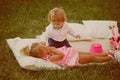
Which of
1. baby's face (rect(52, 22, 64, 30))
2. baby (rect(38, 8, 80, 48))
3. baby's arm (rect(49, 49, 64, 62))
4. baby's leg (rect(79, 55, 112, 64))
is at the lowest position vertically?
baby's leg (rect(79, 55, 112, 64))

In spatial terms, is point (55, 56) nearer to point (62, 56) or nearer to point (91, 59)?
point (62, 56)

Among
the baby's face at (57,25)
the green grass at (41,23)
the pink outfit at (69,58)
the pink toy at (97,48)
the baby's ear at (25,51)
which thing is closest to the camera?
the green grass at (41,23)

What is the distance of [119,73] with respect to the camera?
13.8 feet

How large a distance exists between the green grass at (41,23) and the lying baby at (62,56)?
0.12m

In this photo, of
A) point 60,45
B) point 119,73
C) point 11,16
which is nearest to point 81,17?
point 11,16

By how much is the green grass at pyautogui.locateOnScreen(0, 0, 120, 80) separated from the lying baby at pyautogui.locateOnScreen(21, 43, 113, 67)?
0.12m

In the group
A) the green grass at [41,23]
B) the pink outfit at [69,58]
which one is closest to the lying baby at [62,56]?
the pink outfit at [69,58]

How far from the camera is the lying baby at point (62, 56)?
4348mm

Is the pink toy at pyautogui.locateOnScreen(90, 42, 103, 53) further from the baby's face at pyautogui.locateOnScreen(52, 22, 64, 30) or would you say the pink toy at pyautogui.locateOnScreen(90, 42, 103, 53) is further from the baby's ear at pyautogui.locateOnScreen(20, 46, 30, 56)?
the baby's ear at pyautogui.locateOnScreen(20, 46, 30, 56)

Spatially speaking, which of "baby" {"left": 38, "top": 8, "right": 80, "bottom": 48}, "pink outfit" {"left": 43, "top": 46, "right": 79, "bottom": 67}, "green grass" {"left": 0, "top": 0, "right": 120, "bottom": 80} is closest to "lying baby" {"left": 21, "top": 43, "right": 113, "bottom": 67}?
"pink outfit" {"left": 43, "top": 46, "right": 79, "bottom": 67}

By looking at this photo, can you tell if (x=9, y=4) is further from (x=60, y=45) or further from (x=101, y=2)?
(x=60, y=45)

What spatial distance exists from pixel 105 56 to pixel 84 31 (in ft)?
2.94

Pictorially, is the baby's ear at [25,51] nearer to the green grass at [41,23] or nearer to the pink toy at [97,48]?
the green grass at [41,23]

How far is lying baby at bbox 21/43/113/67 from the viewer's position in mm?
4348
